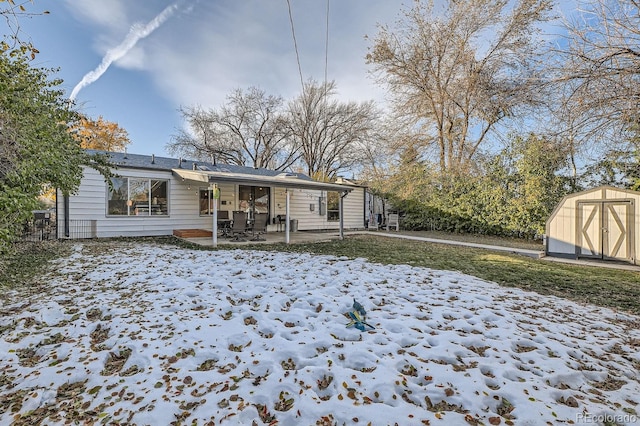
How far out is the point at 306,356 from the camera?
276cm

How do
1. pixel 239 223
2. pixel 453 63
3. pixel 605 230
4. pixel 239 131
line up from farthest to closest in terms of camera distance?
pixel 239 131, pixel 453 63, pixel 239 223, pixel 605 230

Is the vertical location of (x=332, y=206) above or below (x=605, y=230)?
above

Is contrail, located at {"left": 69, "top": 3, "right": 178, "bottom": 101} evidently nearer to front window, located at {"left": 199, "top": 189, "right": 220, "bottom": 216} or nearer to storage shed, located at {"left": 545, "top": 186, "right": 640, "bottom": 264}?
front window, located at {"left": 199, "top": 189, "right": 220, "bottom": 216}

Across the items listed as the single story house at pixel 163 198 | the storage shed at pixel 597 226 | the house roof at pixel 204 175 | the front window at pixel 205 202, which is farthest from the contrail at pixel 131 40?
the storage shed at pixel 597 226

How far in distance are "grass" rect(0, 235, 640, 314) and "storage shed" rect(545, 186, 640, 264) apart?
4.10 feet

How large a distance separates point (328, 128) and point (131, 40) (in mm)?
16292

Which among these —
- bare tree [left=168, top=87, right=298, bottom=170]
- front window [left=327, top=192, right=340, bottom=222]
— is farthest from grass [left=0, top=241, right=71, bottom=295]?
bare tree [left=168, top=87, right=298, bottom=170]

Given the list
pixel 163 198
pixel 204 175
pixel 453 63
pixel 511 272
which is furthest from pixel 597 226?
pixel 163 198

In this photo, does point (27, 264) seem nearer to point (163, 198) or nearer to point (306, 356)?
point (163, 198)

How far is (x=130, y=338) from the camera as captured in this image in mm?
3053

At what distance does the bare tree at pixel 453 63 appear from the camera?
14.3 m

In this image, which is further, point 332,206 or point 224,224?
point 332,206

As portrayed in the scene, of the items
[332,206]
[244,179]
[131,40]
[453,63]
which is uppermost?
[453,63]

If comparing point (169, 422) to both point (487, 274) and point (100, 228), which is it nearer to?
point (487, 274)
